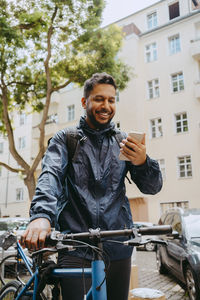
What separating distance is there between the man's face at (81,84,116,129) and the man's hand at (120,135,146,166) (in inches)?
16.5

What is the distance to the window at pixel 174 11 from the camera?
77.9ft

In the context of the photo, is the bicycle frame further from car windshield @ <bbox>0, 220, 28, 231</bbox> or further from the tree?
the tree

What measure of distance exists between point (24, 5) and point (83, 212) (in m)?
12.5

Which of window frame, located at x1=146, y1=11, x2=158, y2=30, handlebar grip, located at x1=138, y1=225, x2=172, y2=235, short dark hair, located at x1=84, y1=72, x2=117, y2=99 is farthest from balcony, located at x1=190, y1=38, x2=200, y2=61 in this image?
handlebar grip, located at x1=138, y1=225, x2=172, y2=235

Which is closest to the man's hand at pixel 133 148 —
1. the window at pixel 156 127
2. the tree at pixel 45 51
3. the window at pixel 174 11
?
the tree at pixel 45 51

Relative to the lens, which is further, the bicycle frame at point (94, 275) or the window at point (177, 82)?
the window at point (177, 82)

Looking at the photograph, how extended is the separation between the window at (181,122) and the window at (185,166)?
6.64ft

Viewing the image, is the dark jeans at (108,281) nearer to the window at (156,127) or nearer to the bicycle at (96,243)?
the bicycle at (96,243)

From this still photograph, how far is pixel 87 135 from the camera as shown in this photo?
6.82 feet

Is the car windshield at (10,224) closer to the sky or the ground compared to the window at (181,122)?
closer to the ground

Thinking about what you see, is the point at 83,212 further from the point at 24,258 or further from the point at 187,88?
the point at 187,88

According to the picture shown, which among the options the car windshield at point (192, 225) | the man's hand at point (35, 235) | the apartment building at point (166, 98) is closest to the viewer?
the man's hand at point (35, 235)

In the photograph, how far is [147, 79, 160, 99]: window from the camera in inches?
917

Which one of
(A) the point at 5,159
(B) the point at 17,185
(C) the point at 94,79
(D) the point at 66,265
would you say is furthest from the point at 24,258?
(A) the point at 5,159
